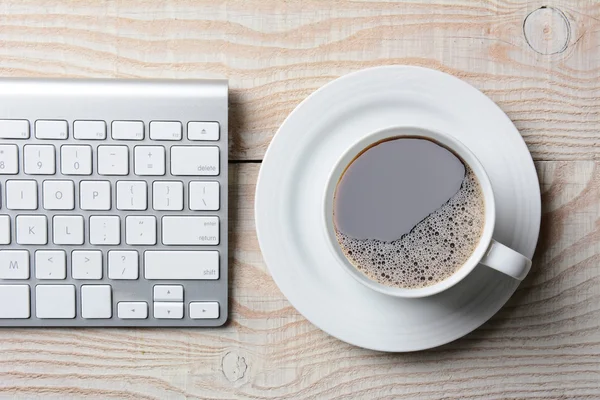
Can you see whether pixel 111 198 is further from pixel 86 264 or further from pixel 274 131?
pixel 274 131

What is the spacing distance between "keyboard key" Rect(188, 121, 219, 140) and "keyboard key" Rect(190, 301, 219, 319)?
161 millimetres

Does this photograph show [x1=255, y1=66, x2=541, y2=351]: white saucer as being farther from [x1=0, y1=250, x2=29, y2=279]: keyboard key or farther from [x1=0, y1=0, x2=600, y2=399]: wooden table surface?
[x1=0, y1=250, x2=29, y2=279]: keyboard key

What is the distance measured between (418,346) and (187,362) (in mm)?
232

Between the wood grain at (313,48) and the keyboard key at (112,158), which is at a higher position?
the wood grain at (313,48)

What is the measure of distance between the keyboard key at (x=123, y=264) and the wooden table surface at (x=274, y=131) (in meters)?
0.06

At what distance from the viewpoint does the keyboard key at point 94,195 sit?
576mm

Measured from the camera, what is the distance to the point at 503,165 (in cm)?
57

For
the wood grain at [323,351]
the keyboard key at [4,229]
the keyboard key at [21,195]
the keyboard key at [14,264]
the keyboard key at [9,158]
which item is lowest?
the wood grain at [323,351]

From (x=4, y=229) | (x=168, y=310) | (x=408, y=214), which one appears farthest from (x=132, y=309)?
(x=408, y=214)

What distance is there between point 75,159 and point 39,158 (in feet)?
0.11

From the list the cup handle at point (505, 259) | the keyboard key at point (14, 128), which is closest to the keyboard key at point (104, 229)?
the keyboard key at point (14, 128)

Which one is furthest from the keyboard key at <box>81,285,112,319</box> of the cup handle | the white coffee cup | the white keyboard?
the cup handle

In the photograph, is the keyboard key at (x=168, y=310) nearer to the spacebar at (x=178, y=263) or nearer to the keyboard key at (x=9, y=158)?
the spacebar at (x=178, y=263)

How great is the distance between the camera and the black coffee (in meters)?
0.54
